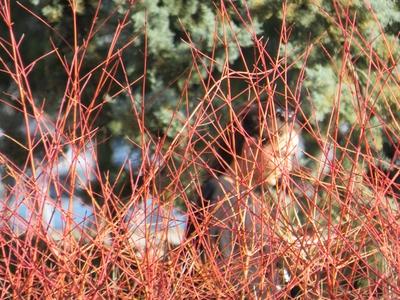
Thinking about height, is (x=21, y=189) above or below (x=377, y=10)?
above

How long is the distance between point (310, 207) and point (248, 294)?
0.22m

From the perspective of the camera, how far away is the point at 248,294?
2.34m

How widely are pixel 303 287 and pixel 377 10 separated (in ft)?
15.4

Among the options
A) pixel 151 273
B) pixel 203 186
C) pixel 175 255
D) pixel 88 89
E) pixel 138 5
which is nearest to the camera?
pixel 151 273

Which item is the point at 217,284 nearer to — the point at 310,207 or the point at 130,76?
the point at 310,207

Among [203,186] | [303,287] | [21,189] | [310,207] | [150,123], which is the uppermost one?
[21,189]

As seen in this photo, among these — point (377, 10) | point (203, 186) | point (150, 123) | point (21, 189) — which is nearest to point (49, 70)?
point (150, 123)

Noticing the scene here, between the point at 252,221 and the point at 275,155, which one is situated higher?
the point at 275,155

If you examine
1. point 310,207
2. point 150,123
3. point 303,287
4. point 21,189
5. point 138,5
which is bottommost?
point 150,123

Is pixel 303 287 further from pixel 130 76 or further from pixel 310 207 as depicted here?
pixel 130 76

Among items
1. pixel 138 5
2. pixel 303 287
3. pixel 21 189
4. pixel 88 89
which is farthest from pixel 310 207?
pixel 88 89

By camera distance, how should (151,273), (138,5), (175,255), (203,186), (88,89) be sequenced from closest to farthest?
(151,273) < (175,255) < (203,186) < (138,5) < (88,89)

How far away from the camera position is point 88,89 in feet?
23.5

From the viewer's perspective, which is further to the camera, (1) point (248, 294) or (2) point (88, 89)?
(2) point (88, 89)
